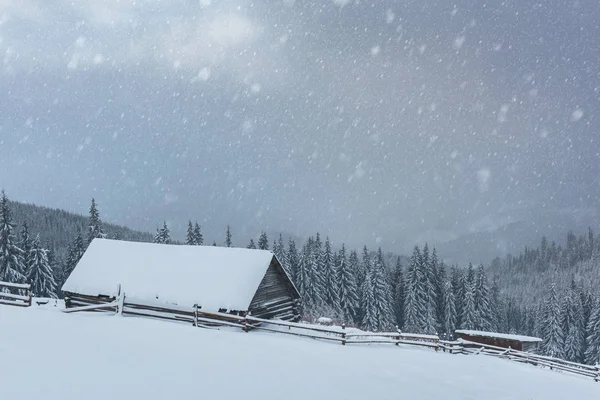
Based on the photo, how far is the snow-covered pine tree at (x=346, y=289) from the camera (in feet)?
209

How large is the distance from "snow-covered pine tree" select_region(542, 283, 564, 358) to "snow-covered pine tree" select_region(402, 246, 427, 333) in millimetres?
22680

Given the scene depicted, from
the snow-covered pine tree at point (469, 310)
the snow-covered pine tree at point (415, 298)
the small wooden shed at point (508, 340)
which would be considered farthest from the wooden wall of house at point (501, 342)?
the snow-covered pine tree at point (469, 310)

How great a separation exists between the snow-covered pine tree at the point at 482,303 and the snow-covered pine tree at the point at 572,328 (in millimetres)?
13534

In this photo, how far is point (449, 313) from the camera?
223 ft

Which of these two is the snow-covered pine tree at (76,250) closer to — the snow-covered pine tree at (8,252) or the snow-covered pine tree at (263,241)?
the snow-covered pine tree at (8,252)

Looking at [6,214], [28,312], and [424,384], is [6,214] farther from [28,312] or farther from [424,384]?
[424,384]

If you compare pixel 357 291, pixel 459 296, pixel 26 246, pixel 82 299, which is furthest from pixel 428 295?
pixel 26 246

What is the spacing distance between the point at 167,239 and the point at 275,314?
42.6m

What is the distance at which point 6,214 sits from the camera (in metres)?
43.5

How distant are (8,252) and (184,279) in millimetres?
31118

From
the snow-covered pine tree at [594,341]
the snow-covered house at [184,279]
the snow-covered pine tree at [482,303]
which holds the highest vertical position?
the snow-covered house at [184,279]

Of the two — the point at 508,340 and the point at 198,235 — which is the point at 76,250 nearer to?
the point at 198,235

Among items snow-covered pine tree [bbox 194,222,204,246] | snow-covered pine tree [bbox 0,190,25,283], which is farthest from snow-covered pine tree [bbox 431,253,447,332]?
snow-covered pine tree [bbox 0,190,25,283]

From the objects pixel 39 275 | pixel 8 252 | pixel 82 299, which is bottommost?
pixel 82 299
